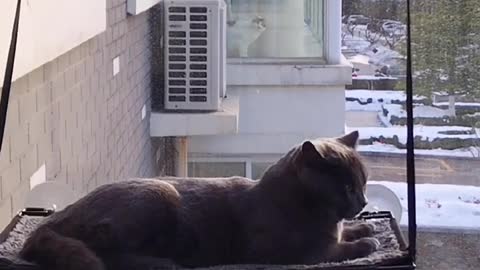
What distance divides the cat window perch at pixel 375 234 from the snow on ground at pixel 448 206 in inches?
45.7

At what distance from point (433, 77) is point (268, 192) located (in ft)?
4.65

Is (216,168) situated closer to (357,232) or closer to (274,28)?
(274,28)

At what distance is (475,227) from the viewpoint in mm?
2391

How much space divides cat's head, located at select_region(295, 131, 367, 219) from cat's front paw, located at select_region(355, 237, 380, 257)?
0.04 meters

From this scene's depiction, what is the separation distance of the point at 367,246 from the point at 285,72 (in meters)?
2.45

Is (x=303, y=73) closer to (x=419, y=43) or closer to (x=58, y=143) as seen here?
(x=419, y=43)

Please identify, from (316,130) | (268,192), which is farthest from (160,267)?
(316,130)

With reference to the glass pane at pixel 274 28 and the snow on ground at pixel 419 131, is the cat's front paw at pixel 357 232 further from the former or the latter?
the glass pane at pixel 274 28

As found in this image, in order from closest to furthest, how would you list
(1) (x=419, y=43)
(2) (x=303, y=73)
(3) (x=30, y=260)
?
1. (3) (x=30, y=260)
2. (1) (x=419, y=43)
3. (2) (x=303, y=73)

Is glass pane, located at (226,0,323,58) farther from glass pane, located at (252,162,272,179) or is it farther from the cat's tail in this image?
the cat's tail

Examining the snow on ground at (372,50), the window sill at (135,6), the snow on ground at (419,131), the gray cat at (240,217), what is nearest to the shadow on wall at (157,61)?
the window sill at (135,6)

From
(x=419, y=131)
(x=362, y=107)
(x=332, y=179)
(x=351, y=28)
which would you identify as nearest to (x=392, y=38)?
(x=419, y=131)

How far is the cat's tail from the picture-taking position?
2.86 ft

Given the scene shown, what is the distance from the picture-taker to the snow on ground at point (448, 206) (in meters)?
Answer: 2.28
